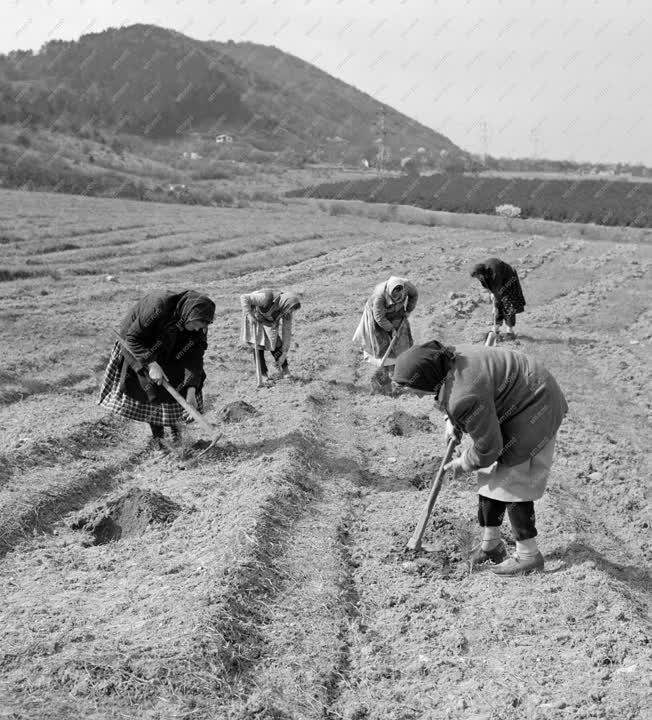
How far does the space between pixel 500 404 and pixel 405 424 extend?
3647 millimetres

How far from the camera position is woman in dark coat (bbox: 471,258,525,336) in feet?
35.8

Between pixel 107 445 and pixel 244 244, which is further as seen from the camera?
pixel 244 244

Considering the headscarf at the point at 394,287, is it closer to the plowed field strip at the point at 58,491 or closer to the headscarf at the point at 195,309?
the headscarf at the point at 195,309

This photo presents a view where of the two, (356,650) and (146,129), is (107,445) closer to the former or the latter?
(356,650)

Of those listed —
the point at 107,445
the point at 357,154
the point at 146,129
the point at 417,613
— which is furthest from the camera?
the point at 357,154

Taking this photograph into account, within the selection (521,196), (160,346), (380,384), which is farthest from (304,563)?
(521,196)

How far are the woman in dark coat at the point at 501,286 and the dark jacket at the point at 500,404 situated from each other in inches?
249

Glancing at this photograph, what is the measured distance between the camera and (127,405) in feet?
22.2

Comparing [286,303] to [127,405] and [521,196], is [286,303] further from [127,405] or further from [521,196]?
[521,196]

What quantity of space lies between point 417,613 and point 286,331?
488 centimetres

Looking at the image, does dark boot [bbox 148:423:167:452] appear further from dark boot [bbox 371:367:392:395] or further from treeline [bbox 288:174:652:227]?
treeline [bbox 288:174:652:227]

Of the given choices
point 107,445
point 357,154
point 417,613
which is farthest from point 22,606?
point 357,154

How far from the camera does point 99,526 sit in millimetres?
5602

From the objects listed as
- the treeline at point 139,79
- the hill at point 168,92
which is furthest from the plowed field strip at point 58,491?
the treeline at point 139,79
